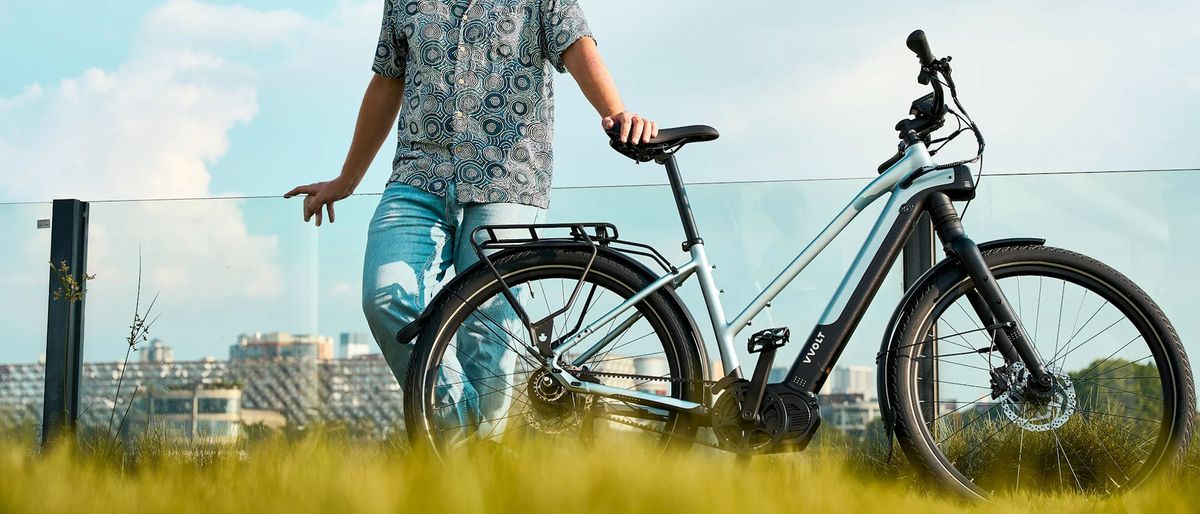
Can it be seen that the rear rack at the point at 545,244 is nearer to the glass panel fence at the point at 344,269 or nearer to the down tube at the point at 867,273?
the down tube at the point at 867,273

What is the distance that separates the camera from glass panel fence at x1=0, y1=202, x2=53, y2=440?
420cm

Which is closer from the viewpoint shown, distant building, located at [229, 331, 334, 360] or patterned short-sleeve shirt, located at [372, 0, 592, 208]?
patterned short-sleeve shirt, located at [372, 0, 592, 208]

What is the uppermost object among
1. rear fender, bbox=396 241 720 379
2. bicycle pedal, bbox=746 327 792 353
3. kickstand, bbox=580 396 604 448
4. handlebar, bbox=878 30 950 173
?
handlebar, bbox=878 30 950 173

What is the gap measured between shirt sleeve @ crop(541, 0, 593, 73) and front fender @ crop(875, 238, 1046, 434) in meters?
0.86

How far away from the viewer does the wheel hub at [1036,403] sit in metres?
1.99

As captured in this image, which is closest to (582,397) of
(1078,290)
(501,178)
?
(501,178)

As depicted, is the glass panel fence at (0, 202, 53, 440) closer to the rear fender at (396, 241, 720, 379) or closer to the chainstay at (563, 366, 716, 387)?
the rear fender at (396, 241, 720, 379)

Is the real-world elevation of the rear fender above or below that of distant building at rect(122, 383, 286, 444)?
above

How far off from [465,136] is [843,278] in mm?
832

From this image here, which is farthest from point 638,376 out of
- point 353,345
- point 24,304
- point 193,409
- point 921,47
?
point 24,304

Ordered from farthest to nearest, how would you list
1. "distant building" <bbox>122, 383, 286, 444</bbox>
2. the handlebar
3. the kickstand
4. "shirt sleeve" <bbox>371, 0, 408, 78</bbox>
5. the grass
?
"distant building" <bbox>122, 383, 286, 444</bbox> → "shirt sleeve" <bbox>371, 0, 408, 78</bbox> → the handlebar → the kickstand → the grass

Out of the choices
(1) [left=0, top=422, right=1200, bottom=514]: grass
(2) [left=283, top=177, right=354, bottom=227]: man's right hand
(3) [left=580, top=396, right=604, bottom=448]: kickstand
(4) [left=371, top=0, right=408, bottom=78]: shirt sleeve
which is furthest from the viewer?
(2) [left=283, top=177, right=354, bottom=227]: man's right hand

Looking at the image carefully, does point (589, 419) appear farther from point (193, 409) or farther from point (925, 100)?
point (193, 409)

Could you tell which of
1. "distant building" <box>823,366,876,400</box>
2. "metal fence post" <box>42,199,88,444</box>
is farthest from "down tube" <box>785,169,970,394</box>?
"metal fence post" <box>42,199,88,444</box>
